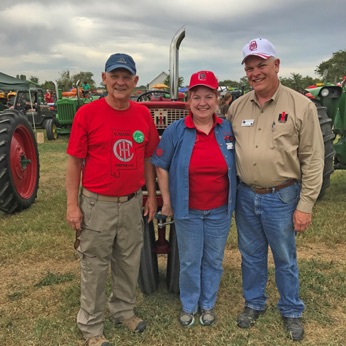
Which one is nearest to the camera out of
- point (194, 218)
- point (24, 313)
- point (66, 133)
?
point (194, 218)

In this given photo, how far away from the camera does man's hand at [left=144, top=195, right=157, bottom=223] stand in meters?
2.81

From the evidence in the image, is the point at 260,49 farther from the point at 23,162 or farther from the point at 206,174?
the point at 23,162

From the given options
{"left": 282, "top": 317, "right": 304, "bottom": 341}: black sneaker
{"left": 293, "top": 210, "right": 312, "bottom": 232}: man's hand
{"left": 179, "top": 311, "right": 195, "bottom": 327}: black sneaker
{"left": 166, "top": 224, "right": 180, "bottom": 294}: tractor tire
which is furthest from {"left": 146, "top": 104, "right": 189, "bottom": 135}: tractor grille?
{"left": 282, "top": 317, "right": 304, "bottom": 341}: black sneaker

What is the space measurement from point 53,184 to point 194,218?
17.9 feet

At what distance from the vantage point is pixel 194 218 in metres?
2.70

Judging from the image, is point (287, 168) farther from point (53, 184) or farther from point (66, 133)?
point (66, 133)

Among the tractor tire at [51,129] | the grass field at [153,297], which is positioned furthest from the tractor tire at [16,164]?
the tractor tire at [51,129]

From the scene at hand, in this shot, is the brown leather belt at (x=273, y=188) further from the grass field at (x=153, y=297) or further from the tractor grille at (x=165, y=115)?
the grass field at (x=153, y=297)

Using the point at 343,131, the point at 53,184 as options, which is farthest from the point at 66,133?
the point at 343,131

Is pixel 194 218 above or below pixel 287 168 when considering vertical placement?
below

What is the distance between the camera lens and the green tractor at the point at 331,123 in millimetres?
5313

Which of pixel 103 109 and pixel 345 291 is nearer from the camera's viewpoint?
pixel 103 109

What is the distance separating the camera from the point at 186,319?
290 centimetres

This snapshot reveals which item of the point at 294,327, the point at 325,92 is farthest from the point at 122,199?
the point at 325,92
